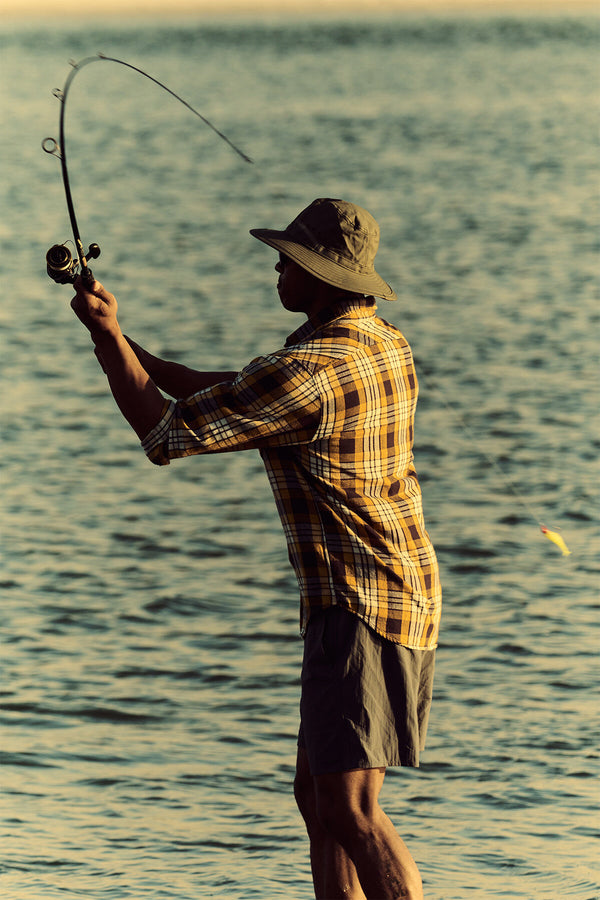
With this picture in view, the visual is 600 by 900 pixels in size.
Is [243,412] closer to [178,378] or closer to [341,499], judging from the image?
[341,499]

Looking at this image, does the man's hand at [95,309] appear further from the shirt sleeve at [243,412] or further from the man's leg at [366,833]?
the man's leg at [366,833]

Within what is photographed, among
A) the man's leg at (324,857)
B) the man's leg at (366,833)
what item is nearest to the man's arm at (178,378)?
the man's leg at (324,857)

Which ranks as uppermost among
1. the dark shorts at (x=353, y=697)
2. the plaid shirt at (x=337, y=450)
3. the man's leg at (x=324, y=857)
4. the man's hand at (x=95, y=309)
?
the man's hand at (x=95, y=309)

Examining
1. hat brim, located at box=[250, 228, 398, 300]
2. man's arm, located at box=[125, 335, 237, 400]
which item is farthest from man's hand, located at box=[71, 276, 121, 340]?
man's arm, located at box=[125, 335, 237, 400]

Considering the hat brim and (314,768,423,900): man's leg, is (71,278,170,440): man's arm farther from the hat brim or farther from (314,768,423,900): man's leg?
(314,768,423,900): man's leg

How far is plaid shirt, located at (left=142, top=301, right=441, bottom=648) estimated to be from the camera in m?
3.35

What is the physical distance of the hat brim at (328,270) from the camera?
11.5 ft

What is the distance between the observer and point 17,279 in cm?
1638

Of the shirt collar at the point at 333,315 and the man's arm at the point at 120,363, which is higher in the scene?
the shirt collar at the point at 333,315

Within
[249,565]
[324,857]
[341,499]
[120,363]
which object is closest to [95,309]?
[120,363]

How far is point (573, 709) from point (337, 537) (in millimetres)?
2909

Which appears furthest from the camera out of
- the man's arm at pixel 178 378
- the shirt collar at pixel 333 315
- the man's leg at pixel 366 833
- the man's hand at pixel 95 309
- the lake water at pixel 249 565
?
the lake water at pixel 249 565

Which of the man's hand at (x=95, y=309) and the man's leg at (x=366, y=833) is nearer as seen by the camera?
the man's hand at (x=95, y=309)

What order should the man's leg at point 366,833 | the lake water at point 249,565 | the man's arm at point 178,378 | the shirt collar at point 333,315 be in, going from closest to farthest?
1. the man's leg at point 366,833
2. the shirt collar at point 333,315
3. the man's arm at point 178,378
4. the lake water at point 249,565
